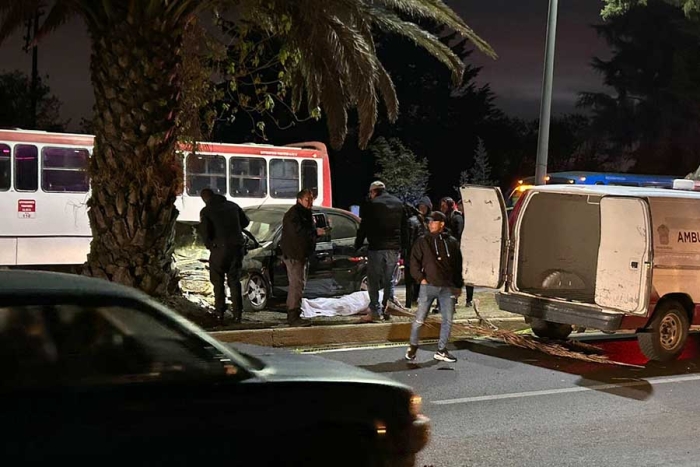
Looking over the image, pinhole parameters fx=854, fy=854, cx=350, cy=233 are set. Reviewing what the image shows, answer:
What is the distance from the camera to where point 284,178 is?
20.8 metres

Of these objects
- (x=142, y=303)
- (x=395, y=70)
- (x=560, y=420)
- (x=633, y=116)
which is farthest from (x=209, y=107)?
(x=633, y=116)

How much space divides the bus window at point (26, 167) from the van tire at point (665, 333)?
40.2 feet

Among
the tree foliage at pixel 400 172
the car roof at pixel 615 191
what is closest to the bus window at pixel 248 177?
the car roof at pixel 615 191

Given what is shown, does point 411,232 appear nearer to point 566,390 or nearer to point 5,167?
point 566,390

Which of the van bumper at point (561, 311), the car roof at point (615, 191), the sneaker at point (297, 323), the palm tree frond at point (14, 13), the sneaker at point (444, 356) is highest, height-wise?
the palm tree frond at point (14, 13)

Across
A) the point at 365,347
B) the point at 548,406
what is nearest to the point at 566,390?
the point at 548,406

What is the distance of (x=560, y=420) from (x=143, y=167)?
224 inches

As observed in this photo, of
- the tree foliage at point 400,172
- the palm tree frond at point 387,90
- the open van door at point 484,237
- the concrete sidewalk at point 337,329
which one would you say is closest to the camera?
the concrete sidewalk at point 337,329

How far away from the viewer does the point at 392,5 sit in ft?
38.9

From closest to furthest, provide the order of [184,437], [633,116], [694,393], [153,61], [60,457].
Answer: [60,457], [184,437], [694,393], [153,61], [633,116]

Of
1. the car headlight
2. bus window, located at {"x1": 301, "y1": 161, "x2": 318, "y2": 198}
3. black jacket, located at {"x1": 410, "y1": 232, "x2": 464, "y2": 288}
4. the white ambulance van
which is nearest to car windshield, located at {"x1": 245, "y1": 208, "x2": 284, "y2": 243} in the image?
the white ambulance van

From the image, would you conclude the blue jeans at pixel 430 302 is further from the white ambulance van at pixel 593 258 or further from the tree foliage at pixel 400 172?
the tree foliage at pixel 400 172

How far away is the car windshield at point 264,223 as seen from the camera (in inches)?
532

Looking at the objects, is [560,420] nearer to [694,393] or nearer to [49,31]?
[694,393]
